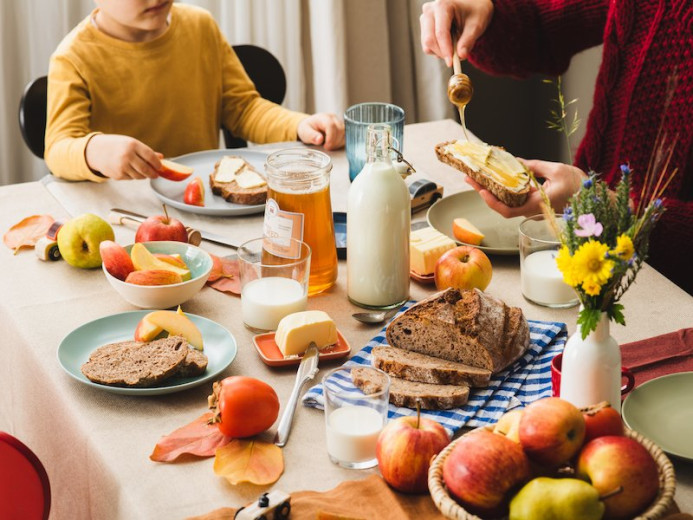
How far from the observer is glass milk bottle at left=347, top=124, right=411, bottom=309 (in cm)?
131

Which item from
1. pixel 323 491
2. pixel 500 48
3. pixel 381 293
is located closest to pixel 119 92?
pixel 500 48

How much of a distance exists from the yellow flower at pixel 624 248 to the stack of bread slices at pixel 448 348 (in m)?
0.33

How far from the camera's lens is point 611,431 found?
88 cm

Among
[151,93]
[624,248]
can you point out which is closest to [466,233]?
[624,248]

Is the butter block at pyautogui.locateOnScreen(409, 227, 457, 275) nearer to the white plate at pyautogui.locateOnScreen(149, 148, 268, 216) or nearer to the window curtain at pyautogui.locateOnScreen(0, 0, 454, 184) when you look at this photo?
the white plate at pyautogui.locateOnScreen(149, 148, 268, 216)

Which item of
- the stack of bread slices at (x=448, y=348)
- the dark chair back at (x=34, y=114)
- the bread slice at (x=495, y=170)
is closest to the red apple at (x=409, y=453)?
the stack of bread slices at (x=448, y=348)

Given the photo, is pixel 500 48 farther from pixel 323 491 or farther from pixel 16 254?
pixel 323 491

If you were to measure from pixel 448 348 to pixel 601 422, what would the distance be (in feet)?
1.11

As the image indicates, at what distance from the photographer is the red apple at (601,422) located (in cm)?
87

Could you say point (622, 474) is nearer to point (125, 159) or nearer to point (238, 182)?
point (238, 182)

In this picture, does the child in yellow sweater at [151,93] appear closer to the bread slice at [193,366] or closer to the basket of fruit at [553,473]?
the bread slice at [193,366]

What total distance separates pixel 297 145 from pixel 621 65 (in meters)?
0.80

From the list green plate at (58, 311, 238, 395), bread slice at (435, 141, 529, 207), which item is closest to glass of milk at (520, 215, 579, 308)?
bread slice at (435, 141, 529, 207)

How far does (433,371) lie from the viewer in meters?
1.15
